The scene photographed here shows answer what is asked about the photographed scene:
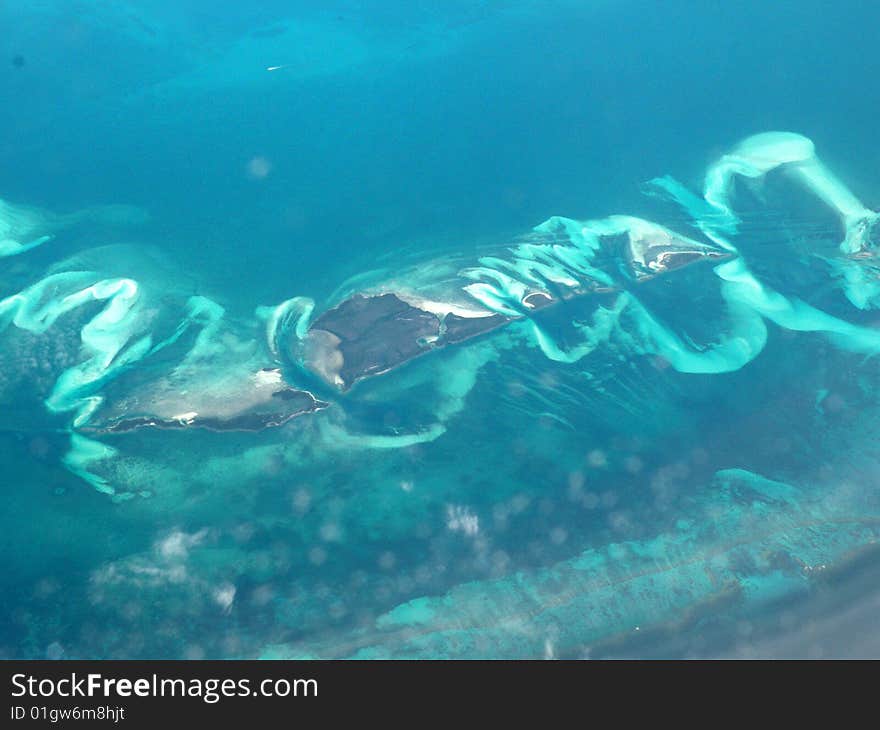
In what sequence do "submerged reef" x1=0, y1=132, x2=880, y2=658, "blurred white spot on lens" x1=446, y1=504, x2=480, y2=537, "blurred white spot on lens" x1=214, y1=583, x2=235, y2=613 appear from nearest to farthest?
"blurred white spot on lens" x1=214, y1=583, x2=235, y2=613 < "submerged reef" x1=0, y1=132, x2=880, y2=658 < "blurred white spot on lens" x1=446, y1=504, x2=480, y2=537

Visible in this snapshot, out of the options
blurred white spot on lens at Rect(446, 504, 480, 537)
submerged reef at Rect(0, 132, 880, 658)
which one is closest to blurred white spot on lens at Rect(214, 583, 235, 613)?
submerged reef at Rect(0, 132, 880, 658)

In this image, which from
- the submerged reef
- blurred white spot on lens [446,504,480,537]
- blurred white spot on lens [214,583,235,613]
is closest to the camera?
→ blurred white spot on lens [214,583,235,613]

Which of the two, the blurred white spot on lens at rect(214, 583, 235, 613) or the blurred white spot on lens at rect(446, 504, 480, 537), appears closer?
the blurred white spot on lens at rect(214, 583, 235, 613)

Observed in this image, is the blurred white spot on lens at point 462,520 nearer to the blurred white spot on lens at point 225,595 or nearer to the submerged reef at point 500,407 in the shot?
the submerged reef at point 500,407

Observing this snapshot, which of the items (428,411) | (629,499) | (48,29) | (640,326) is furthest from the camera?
(48,29)

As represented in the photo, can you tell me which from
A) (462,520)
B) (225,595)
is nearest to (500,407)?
(462,520)

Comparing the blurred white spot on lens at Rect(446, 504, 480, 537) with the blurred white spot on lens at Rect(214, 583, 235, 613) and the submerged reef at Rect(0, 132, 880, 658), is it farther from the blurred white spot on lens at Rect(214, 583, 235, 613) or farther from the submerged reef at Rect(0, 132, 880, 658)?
the blurred white spot on lens at Rect(214, 583, 235, 613)

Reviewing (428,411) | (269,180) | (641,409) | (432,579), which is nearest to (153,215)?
(269,180)

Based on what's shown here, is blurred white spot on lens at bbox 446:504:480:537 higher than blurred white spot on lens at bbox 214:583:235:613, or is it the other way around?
blurred white spot on lens at bbox 446:504:480:537

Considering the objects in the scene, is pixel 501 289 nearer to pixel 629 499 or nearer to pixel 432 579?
pixel 629 499
